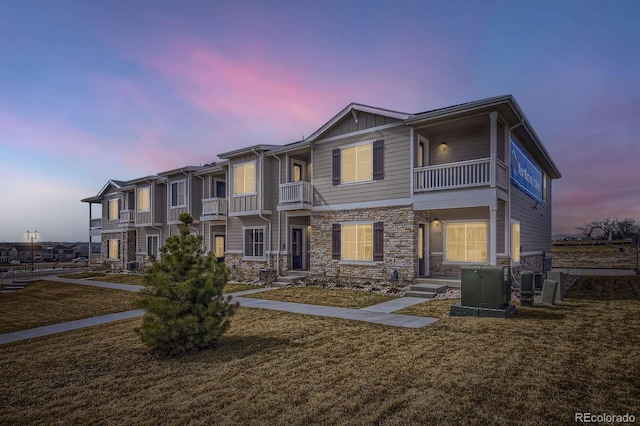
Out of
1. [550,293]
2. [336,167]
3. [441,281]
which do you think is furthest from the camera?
[336,167]

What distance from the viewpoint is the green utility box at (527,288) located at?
9344 millimetres

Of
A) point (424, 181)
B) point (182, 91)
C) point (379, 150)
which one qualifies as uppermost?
point (182, 91)

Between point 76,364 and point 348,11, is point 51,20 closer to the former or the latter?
point 348,11

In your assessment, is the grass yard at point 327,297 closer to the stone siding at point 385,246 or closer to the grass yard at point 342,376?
the stone siding at point 385,246

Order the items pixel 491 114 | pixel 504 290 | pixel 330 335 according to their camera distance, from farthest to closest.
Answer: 1. pixel 491 114
2. pixel 504 290
3. pixel 330 335

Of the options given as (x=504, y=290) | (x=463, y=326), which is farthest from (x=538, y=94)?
(x=463, y=326)

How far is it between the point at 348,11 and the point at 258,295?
1096 cm

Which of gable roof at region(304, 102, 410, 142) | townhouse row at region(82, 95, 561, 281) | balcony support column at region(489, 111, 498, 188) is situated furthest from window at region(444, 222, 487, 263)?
gable roof at region(304, 102, 410, 142)

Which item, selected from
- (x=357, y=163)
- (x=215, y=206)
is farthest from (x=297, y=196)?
(x=215, y=206)

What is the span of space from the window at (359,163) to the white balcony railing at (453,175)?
172 cm

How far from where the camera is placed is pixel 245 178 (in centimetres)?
1891

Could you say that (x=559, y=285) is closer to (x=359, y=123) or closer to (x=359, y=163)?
(x=359, y=163)

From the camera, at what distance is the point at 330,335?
269 inches

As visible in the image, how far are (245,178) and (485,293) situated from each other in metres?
13.8
